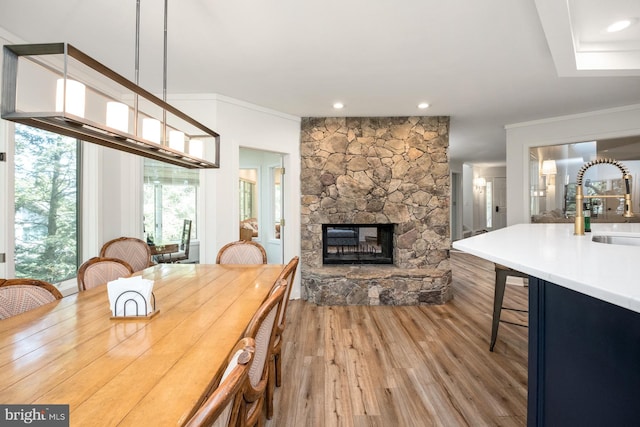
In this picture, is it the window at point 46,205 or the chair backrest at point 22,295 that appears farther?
the window at point 46,205

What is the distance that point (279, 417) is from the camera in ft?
6.11

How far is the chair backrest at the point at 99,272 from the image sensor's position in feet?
A: 6.89

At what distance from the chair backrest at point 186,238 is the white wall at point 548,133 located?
470cm

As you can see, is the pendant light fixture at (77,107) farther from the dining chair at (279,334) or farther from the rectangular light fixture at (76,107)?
the dining chair at (279,334)

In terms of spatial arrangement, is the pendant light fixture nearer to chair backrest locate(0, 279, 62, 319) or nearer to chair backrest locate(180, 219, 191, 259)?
chair backrest locate(0, 279, 62, 319)

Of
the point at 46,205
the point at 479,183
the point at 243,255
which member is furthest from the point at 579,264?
the point at 479,183

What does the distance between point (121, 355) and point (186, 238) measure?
2982 millimetres

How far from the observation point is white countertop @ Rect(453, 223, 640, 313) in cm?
75

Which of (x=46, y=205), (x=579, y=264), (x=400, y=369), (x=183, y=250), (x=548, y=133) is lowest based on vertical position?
(x=400, y=369)

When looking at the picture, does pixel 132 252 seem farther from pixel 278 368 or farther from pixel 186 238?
pixel 278 368

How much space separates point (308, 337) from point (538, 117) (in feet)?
14.2

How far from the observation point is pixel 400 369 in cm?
239

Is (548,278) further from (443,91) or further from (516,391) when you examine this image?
(443,91)

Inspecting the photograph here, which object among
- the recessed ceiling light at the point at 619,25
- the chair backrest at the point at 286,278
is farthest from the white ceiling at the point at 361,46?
the chair backrest at the point at 286,278
